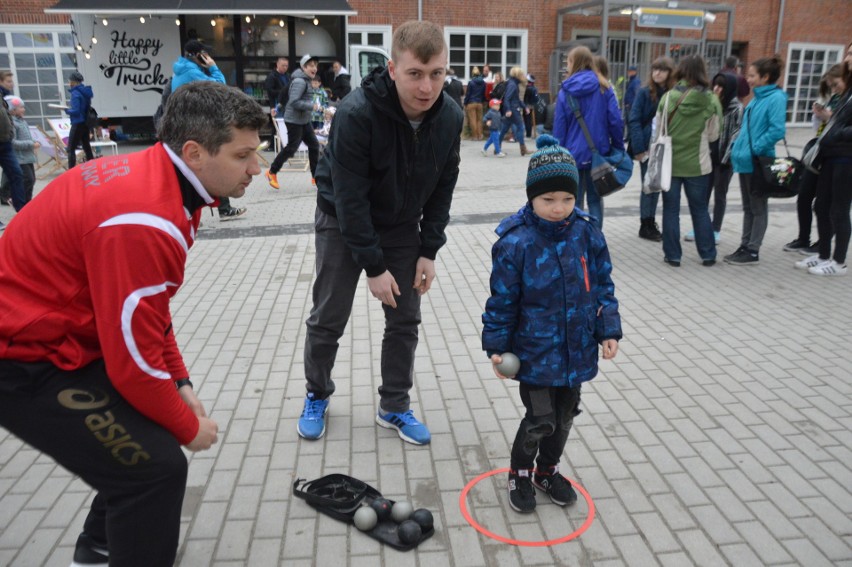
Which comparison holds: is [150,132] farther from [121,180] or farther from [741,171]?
[121,180]

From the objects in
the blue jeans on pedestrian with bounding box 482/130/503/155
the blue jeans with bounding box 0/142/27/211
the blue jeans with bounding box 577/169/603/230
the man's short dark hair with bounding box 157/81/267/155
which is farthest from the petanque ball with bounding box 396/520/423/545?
the blue jeans on pedestrian with bounding box 482/130/503/155

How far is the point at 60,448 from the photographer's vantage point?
1896 millimetres

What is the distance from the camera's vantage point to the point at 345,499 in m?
2.91

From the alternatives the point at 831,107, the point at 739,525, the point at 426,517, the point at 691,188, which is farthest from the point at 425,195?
the point at 831,107

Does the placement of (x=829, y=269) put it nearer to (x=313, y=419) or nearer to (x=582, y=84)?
(x=582, y=84)

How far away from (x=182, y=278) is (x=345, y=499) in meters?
1.39

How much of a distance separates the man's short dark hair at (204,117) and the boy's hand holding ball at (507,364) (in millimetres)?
1337

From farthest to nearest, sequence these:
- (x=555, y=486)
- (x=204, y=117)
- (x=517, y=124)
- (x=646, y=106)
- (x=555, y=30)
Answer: (x=555, y=30)
(x=517, y=124)
(x=646, y=106)
(x=555, y=486)
(x=204, y=117)

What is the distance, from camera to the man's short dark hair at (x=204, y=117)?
6.40 ft

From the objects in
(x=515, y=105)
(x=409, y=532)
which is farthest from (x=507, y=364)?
(x=515, y=105)

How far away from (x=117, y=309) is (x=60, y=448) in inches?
18.7

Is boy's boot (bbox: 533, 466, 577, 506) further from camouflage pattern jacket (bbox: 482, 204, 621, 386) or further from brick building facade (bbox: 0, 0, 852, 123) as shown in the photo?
brick building facade (bbox: 0, 0, 852, 123)

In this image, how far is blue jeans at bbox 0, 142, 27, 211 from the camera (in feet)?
27.6

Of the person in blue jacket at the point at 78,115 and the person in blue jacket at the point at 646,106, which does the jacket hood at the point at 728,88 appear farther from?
the person in blue jacket at the point at 78,115
